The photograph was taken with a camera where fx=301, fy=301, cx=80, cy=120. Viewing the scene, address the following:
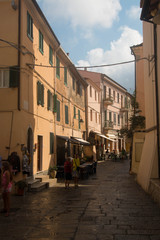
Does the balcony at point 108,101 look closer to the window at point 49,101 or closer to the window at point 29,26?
the window at point 49,101

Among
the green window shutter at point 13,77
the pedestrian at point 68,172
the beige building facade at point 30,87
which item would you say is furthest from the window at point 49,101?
the green window shutter at point 13,77

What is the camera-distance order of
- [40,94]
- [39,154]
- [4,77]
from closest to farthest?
[4,77]
[40,94]
[39,154]

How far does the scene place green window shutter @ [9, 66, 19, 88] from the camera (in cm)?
1360

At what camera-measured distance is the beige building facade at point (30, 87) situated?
13.5m

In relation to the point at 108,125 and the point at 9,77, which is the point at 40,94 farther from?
the point at 108,125

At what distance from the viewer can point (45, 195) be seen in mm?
12227

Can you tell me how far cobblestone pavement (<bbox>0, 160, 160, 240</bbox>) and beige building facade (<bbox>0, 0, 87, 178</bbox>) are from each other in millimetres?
3507

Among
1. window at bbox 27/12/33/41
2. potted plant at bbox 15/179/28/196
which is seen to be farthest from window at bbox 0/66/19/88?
potted plant at bbox 15/179/28/196

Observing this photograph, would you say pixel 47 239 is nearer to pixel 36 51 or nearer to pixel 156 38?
pixel 156 38

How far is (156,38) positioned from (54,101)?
9.39m

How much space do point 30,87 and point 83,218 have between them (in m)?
8.83

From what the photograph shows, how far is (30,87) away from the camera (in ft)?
49.3

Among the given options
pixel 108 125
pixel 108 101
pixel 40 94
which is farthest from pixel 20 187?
pixel 108 125

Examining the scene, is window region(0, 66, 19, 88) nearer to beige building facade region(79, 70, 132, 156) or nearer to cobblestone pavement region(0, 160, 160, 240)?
cobblestone pavement region(0, 160, 160, 240)
